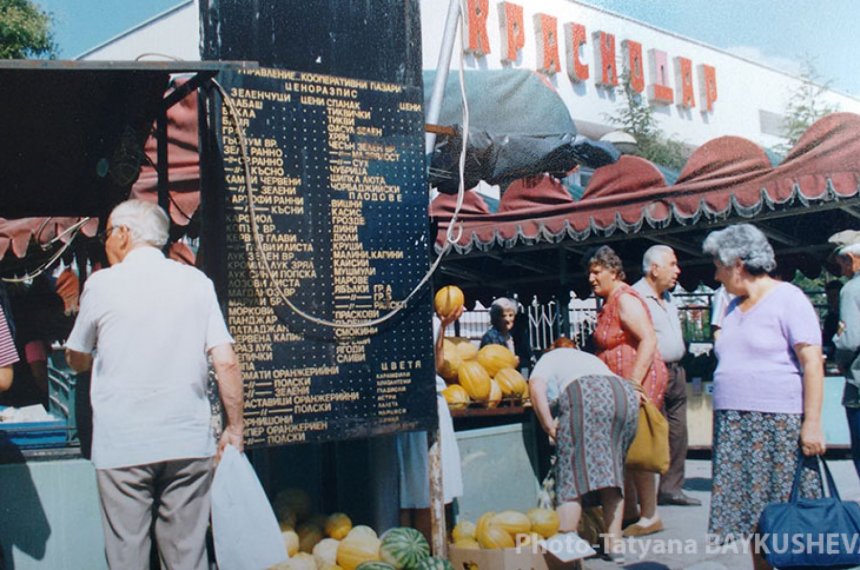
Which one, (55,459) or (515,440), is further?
(515,440)

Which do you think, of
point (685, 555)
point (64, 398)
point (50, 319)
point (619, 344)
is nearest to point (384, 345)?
point (619, 344)

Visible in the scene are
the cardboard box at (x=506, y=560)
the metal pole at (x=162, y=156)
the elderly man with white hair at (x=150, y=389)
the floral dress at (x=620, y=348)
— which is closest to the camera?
the elderly man with white hair at (x=150, y=389)

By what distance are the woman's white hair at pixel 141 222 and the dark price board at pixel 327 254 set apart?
0.48m

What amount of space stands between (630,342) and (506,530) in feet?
5.32

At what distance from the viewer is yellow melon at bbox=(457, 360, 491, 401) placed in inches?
248

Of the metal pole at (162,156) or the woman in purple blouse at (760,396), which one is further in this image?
the metal pole at (162,156)

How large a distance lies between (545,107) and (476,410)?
235cm

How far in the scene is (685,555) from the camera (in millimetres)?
5820

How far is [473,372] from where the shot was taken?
6352 millimetres

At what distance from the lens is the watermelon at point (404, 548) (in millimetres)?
4664

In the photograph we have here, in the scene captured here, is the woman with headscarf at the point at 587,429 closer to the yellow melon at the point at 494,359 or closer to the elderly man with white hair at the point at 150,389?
the yellow melon at the point at 494,359

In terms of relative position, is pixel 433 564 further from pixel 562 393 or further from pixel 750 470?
pixel 750 470

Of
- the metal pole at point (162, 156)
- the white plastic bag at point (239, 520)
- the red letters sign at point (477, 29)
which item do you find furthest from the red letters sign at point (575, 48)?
the white plastic bag at point (239, 520)

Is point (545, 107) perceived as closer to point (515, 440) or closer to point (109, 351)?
point (515, 440)
